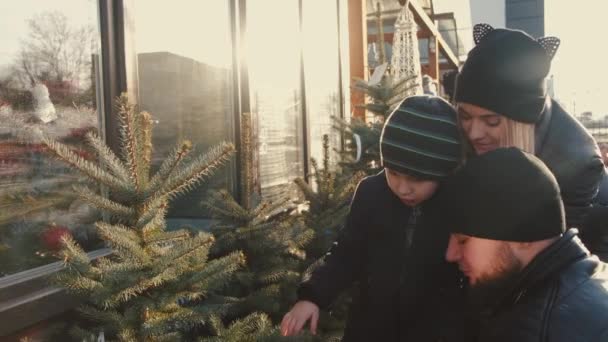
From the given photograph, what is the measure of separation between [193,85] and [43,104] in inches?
83.0

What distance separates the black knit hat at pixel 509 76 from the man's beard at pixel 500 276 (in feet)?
3.01

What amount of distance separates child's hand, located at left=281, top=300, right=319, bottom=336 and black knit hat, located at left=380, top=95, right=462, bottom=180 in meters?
0.65

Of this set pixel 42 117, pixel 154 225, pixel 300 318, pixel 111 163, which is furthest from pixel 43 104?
pixel 300 318

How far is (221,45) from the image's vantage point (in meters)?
4.82

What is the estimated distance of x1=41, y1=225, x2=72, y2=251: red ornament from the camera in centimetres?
287

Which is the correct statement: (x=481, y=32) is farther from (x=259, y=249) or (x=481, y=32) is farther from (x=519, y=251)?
(x=259, y=249)

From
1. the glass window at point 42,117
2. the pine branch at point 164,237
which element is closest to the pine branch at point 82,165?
the pine branch at point 164,237

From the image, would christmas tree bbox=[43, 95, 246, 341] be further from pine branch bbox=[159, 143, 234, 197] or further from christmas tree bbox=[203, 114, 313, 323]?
christmas tree bbox=[203, 114, 313, 323]

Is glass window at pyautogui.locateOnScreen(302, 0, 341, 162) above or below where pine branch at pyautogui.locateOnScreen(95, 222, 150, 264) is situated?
above

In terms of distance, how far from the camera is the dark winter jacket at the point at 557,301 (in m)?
1.16

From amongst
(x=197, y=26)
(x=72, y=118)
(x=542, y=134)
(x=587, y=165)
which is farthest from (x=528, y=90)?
(x=197, y=26)

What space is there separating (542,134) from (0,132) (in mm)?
2391

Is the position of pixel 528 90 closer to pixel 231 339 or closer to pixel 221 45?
pixel 231 339

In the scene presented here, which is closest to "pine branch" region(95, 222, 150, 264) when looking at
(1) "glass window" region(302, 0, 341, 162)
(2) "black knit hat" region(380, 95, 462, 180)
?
(2) "black knit hat" region(380, 95, 462, 180)
